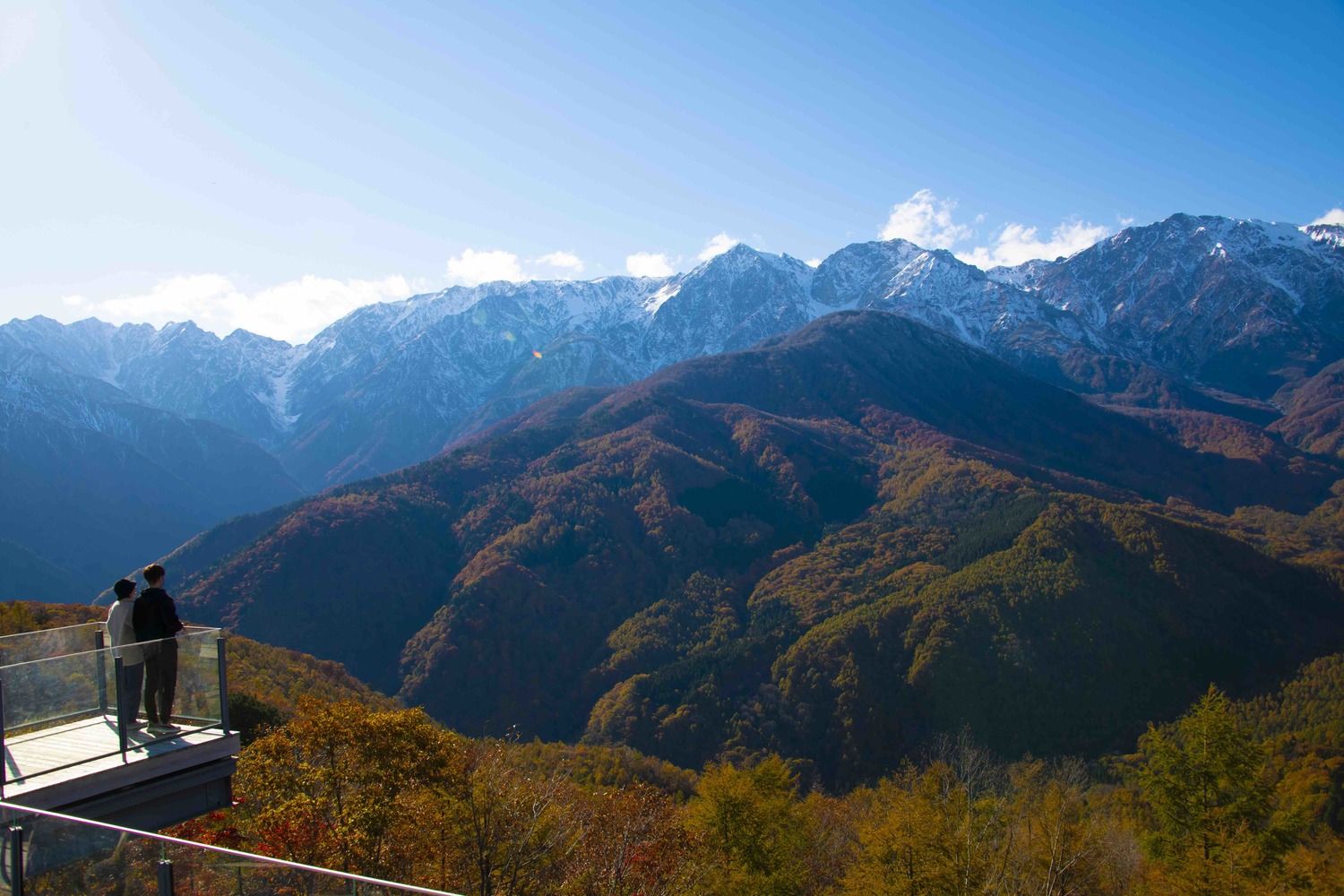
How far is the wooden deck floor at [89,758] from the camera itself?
13578 mm

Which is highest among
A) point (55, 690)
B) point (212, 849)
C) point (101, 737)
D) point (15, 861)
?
point (55, 690)

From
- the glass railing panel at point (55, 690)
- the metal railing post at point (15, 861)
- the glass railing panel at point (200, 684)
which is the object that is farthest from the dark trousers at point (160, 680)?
the metal railing post at point (15, 861)

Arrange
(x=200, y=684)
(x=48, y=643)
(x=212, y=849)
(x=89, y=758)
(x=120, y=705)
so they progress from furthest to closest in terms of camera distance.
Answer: (x=200, y=684) < (x=48, y=643) < (x=120, y=705) < (x=89, y=758) < (x=212, y=849)

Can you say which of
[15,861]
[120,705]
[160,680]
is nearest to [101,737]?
[120,705]

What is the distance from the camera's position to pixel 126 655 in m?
14.9

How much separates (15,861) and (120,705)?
417 centimetres

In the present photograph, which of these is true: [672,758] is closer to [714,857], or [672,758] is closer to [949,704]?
[949,704]

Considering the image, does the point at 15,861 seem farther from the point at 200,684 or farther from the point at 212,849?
the point at 200,684

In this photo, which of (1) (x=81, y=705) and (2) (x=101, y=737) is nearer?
(2) (x=101, y=737)

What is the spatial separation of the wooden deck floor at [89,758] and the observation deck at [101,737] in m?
0.02

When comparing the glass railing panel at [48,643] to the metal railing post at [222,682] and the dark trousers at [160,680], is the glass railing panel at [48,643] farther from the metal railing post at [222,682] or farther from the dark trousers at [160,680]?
the metal railing post at [222,682]

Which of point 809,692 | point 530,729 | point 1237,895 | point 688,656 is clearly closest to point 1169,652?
point 809,692

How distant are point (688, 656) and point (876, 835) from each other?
455 ft

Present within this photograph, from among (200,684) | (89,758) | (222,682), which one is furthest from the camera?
(222,682)
